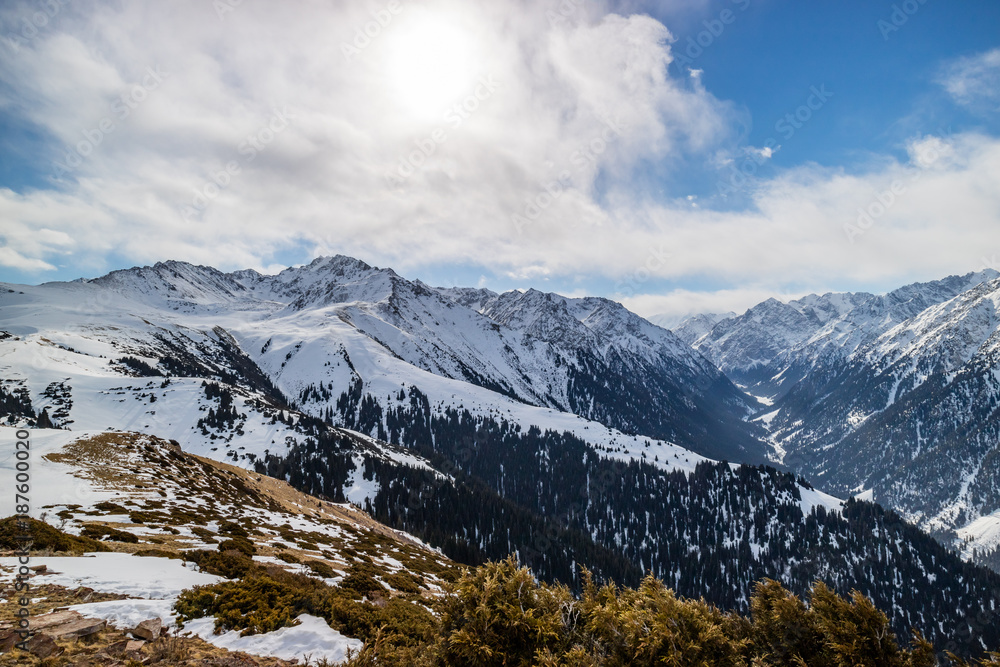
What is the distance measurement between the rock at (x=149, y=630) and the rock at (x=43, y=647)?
2.38 m

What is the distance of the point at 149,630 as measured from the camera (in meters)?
14.0

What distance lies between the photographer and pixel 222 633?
49.6ft

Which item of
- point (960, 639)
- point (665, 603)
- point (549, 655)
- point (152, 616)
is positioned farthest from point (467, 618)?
point (960, 639)

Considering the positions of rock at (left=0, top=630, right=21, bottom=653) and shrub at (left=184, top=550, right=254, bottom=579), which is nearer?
rock at (left=0, top=630, right=21, bottom=653)

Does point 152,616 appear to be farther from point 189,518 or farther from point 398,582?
point 189,518

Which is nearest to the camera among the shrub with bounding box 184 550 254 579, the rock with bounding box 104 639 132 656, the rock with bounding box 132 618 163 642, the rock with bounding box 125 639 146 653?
the rock with bounding box 104 639 132 656

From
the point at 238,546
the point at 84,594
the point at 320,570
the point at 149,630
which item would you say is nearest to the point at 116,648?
the point at 149,630

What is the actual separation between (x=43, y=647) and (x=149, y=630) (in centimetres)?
313

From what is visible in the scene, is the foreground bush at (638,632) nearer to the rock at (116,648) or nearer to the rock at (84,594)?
the rock at (116,648)

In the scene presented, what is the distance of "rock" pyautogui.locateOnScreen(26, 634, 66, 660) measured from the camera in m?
11.1

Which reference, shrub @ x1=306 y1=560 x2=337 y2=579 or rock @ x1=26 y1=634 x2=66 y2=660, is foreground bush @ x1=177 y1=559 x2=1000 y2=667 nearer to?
rock @ x1=26 y1=634 x2=66 y2=660

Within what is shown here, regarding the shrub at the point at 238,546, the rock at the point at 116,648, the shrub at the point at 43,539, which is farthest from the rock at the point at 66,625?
the shrub at the point at 238,546

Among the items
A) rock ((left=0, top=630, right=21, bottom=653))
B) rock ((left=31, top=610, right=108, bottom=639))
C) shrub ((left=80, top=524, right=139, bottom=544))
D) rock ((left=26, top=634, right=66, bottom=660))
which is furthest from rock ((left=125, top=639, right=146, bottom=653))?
shrub ((left=80, top=524, right=139, bottom=544))

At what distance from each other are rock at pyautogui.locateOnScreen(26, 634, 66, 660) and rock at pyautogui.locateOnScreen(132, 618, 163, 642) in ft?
7.81
